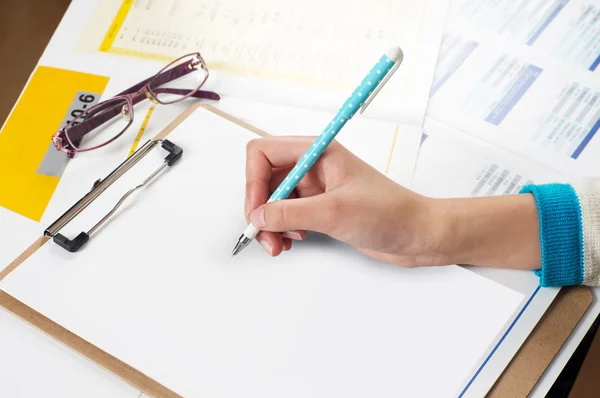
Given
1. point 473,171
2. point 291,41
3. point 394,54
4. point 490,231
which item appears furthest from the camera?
point 291,41

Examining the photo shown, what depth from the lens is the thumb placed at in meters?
0.64

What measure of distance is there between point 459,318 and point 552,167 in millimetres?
298

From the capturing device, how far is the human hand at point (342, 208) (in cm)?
64

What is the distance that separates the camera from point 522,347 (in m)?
0.64

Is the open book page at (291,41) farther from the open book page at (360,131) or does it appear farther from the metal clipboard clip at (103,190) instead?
the metal clipboard clip at (103,190)

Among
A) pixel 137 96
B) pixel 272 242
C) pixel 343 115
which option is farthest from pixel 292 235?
pixel 137 96

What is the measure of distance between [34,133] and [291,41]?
1.38 feet

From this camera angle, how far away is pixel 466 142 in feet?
2.75

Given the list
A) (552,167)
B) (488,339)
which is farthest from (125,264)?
(552,167)

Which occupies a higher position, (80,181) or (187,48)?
(187,48)

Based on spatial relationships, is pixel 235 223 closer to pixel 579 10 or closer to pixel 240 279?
pixel 240 279

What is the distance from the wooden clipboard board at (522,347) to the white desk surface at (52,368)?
0.05 feet

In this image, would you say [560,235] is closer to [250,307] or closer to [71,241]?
[250,307]

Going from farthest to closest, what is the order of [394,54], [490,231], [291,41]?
1. [291,41]
2. [490,231]
3. [394,54]
